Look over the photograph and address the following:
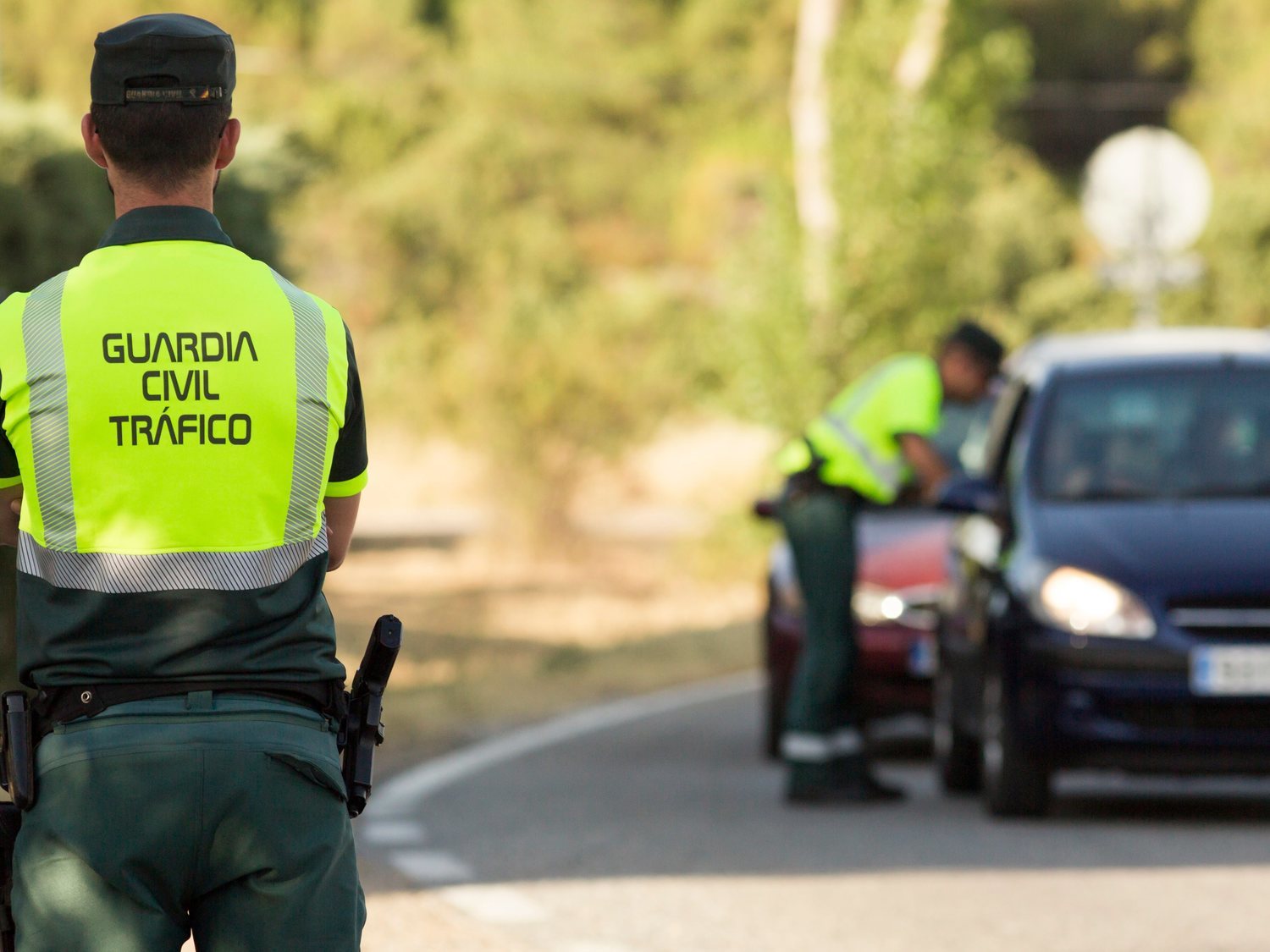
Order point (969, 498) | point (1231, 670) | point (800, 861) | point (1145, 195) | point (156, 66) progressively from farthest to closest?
1. point (1145, 195)
2. point (969, 498)
3. point (1231, 670)
4. point (800, 861)
5. point (156, 66)

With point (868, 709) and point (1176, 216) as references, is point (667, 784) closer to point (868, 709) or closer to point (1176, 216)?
point (868, 709)

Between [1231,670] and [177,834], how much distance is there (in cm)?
671

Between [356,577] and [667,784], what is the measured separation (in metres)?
21.7

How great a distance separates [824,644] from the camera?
37.4ft

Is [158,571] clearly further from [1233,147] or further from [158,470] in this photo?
[1233,147]

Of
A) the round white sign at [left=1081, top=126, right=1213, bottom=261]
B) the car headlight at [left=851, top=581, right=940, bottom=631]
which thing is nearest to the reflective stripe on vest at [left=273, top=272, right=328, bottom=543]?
the car headlight at [left=851, top=581, right=940, bottom=631]

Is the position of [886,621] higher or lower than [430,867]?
lower

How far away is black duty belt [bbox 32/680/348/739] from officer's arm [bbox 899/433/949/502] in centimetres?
746

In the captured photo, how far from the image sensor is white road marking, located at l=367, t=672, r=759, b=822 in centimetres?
1202

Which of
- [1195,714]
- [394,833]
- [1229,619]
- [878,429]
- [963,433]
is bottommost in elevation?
[394,833]

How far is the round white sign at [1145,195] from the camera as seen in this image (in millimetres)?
21125

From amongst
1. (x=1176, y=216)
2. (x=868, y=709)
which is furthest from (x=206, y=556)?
(x=1176, y=216)

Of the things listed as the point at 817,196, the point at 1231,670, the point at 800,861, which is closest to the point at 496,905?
the point at 800,861

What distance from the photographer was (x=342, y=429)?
3.88 m
